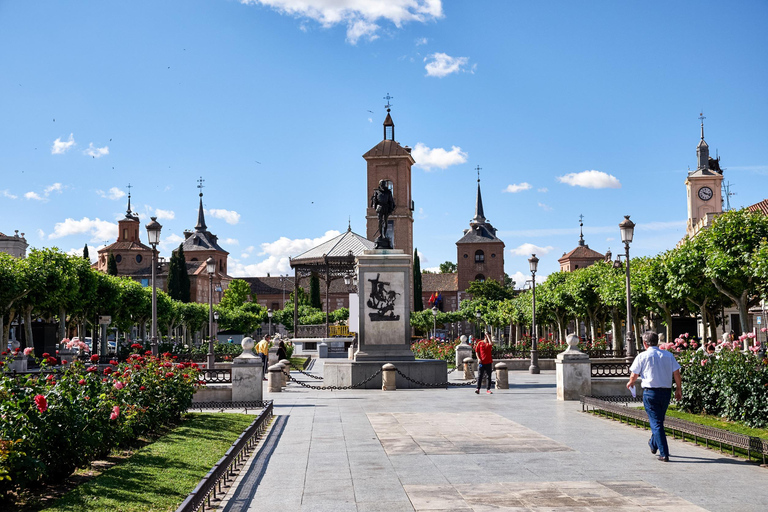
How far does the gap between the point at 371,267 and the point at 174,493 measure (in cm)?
1623

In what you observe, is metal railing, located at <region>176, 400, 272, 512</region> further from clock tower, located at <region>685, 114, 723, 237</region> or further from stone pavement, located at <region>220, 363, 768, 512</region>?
clock tower, located at <region>685, 114, 723, 237</region>

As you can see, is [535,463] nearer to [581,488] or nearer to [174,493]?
[581,488]

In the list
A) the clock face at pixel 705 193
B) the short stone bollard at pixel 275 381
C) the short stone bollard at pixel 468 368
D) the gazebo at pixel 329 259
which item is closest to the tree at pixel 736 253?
the short stone bollard at pixel 468 368

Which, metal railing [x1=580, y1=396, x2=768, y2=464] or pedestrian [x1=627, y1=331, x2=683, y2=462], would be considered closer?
metal railing [x1=580, y1=396, x2=768, y2=464]

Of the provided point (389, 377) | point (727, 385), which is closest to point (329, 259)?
point (389, 377)

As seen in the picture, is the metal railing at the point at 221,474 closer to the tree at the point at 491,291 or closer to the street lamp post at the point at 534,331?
the street lamp post at the point at 534,331

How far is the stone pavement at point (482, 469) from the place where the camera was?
7512 mm

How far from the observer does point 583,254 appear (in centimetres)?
14200

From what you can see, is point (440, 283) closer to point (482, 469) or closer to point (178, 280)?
point (178, 280)

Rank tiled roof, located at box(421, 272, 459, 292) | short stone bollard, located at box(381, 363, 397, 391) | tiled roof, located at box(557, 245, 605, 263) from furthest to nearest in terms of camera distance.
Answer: tiled roof, located at box(557, 245, 605, 263) < tiled roof, located at box(421, 272, 459, 292) < short stone bollard, located at box(381, 363, 397, 391)

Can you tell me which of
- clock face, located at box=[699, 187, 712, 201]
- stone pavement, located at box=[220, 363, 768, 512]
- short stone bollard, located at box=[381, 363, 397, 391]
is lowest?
stone pavement, located at box=[220, 363, 768, 512]

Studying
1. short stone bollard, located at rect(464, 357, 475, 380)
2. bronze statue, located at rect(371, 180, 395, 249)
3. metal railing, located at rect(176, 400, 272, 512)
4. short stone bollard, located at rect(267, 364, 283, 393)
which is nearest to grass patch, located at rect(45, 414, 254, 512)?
metal railing, located at rect(176, 400, 272, 512)

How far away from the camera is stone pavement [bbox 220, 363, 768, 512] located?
296 inches

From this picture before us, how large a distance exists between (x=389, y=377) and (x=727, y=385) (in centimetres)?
994
